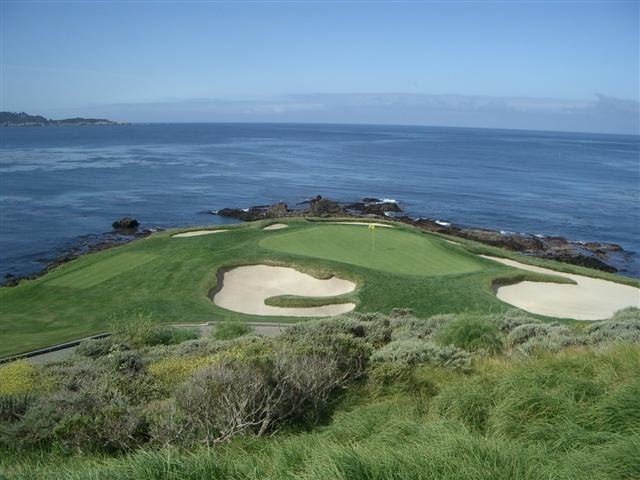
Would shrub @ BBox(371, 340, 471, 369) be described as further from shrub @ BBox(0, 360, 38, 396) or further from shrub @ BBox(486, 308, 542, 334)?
shrub @ BBox(0, 360, 38, 396)

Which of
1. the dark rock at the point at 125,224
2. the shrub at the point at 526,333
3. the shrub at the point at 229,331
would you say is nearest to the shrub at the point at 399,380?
the shrub at the point at 526,333

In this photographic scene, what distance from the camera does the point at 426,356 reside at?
10.2m

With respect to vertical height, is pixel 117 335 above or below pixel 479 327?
below

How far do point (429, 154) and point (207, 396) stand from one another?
416 feet

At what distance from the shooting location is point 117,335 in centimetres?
1492

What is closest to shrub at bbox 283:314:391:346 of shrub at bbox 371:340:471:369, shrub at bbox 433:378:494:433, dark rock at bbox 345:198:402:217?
shrub at bbox 371:340:471:369

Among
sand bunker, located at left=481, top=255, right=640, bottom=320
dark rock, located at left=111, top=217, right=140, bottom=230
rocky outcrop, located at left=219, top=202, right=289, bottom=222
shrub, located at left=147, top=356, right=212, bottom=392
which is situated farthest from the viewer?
rocky outcrop, located at left=219, top=202, right=289, bottom=222

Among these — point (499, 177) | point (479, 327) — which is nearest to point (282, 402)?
point (479, 327)

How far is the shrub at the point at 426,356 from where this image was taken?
9.98 m

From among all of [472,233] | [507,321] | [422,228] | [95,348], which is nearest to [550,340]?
[507,321]

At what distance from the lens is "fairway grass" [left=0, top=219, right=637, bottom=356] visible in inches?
767

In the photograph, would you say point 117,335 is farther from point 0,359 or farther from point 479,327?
point 479,327

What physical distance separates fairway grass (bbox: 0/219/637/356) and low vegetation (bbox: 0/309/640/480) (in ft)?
23.7

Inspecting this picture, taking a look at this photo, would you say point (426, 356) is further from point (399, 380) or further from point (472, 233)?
point (472, 233)
